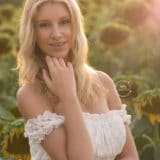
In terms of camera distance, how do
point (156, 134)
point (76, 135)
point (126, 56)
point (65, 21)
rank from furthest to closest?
point (126, 56), point (156, 134), point (65, 21), point (76, 135)

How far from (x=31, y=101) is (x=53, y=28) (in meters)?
0.24

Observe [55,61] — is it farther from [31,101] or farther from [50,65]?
[31,101]

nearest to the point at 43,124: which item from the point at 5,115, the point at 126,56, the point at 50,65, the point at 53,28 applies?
the point at 50,65

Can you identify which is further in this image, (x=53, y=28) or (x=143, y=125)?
(x=143, y=125)

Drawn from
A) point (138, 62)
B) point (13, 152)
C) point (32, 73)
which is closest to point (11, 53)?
point (138, 62)

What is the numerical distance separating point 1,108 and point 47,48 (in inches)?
47.1

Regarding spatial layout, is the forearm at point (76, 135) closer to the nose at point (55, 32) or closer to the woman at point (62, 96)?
the woman at point (62, 96)

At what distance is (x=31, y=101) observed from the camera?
261cm

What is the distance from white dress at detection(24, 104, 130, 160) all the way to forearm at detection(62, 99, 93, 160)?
5 centimetres

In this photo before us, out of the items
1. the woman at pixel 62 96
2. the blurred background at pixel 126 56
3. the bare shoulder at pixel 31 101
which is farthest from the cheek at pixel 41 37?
the blurred background at pixel 126 56

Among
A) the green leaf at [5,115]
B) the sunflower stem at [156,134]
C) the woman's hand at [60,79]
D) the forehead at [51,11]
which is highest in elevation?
the forehead at [51,11]

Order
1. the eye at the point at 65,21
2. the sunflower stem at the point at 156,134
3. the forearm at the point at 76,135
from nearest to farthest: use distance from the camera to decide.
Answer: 1. the forearm at the point at 76,135
2. the eye at the point at 65,21
3. the sunflower stem at the point at 156,134

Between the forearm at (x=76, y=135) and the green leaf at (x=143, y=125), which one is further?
the green leaf at (x=143, y=125)

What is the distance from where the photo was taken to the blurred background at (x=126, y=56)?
3.66 metres
